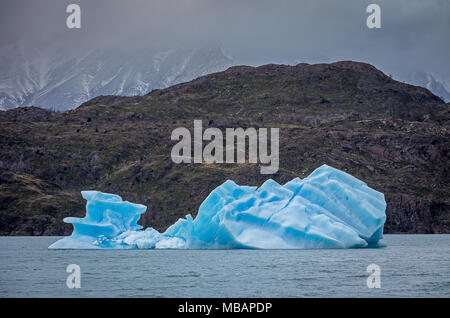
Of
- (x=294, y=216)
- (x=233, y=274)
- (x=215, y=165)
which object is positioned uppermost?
(x=215, y=165)

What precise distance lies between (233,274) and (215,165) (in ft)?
262

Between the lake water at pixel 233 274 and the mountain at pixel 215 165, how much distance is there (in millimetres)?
52432

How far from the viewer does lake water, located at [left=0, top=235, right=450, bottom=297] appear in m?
32.9

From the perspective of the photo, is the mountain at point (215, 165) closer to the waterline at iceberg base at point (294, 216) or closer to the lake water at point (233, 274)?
the waterline at iceberg base at point (294, 216)

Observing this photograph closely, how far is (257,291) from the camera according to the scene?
33156 mm

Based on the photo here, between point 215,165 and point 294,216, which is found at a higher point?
point 215,165

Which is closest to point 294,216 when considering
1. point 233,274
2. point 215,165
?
point 233,274

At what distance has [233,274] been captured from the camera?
39812mm

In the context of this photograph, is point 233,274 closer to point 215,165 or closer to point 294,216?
point 294,216

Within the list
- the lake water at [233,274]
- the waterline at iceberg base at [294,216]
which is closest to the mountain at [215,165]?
the waterline at iceberg base at [294,216]

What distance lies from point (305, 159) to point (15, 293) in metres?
88.4

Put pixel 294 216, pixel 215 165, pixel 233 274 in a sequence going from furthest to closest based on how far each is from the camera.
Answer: pixel 215 165 → pixel 294 216 → pixel 233 274

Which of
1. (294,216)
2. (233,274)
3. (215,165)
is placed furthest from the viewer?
(215,165)
